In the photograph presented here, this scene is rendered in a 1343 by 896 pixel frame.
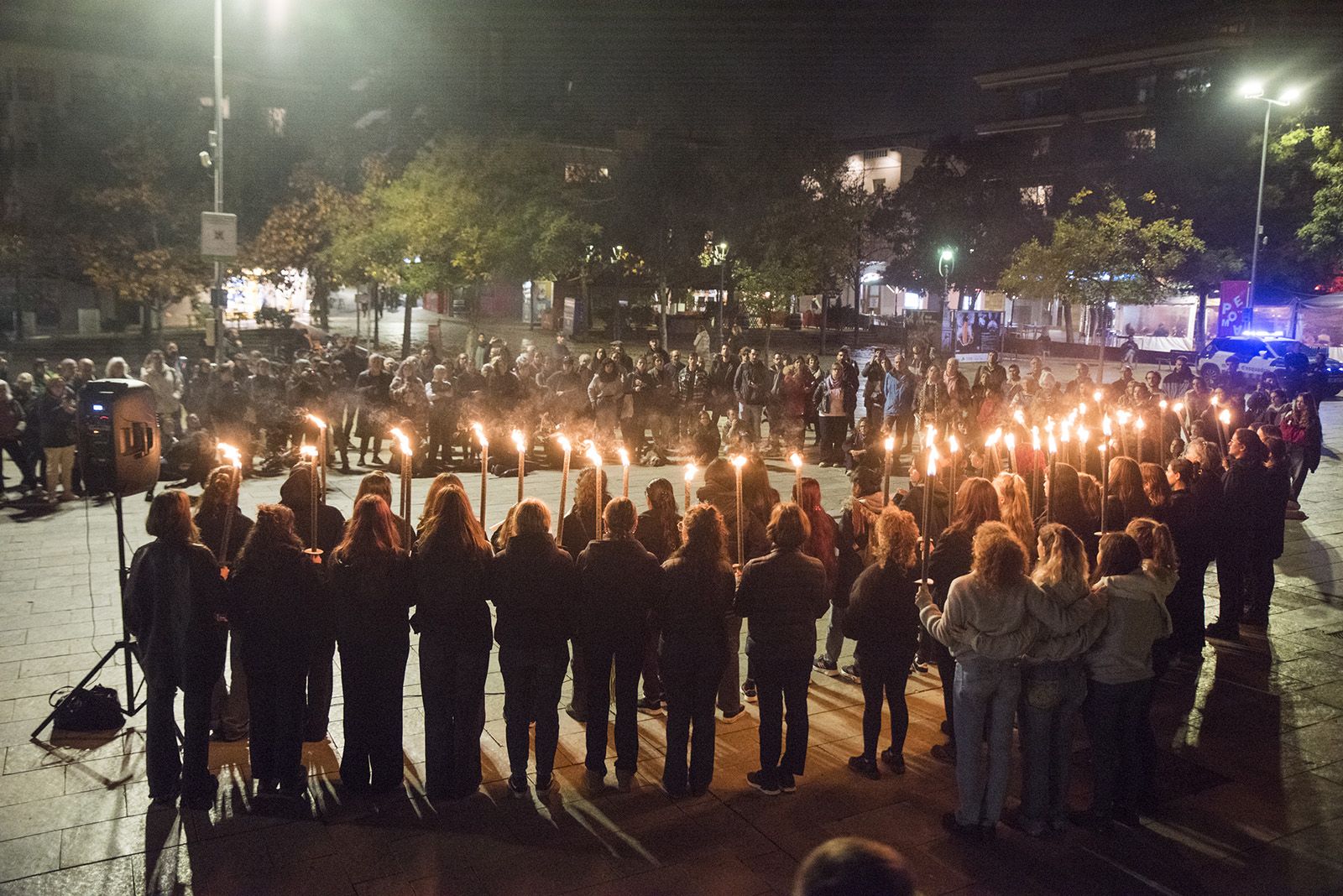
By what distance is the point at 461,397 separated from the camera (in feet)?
58.9

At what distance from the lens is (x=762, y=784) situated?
6.12m

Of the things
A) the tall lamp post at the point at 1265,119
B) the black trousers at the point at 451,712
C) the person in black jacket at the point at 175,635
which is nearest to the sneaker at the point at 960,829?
the black trousers at the point at 451,712

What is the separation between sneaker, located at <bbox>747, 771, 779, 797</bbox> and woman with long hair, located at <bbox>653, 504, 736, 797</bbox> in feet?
1.23

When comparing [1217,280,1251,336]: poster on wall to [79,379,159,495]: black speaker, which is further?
[1217,280,1251,336]: poster on wall

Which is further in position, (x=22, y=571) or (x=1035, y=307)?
(x=1035, y=307)

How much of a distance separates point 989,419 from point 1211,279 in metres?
32.3

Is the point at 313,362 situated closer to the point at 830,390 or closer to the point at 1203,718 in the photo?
the point at 830,390

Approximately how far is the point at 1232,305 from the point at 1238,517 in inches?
1122

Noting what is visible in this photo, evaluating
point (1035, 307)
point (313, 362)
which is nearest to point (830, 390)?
point (313, 362)

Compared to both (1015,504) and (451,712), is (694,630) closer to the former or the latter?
(451,712)

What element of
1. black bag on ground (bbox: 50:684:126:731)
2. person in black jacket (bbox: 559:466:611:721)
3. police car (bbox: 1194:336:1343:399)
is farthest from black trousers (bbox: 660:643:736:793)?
police car (bbox: 1194:336:1343:399)

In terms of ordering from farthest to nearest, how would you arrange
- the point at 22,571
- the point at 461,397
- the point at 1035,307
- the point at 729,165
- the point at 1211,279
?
the point at 1035,307 → the point at 1211,279 → the point at 729,165 → the point at 461,397 → the point at 22,571

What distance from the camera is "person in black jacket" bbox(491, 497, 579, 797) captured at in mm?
5746

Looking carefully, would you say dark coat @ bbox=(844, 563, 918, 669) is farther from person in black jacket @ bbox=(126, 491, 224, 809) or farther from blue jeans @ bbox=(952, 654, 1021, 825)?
person in black jacket @ bbox=(126, 491, 224, 809)
